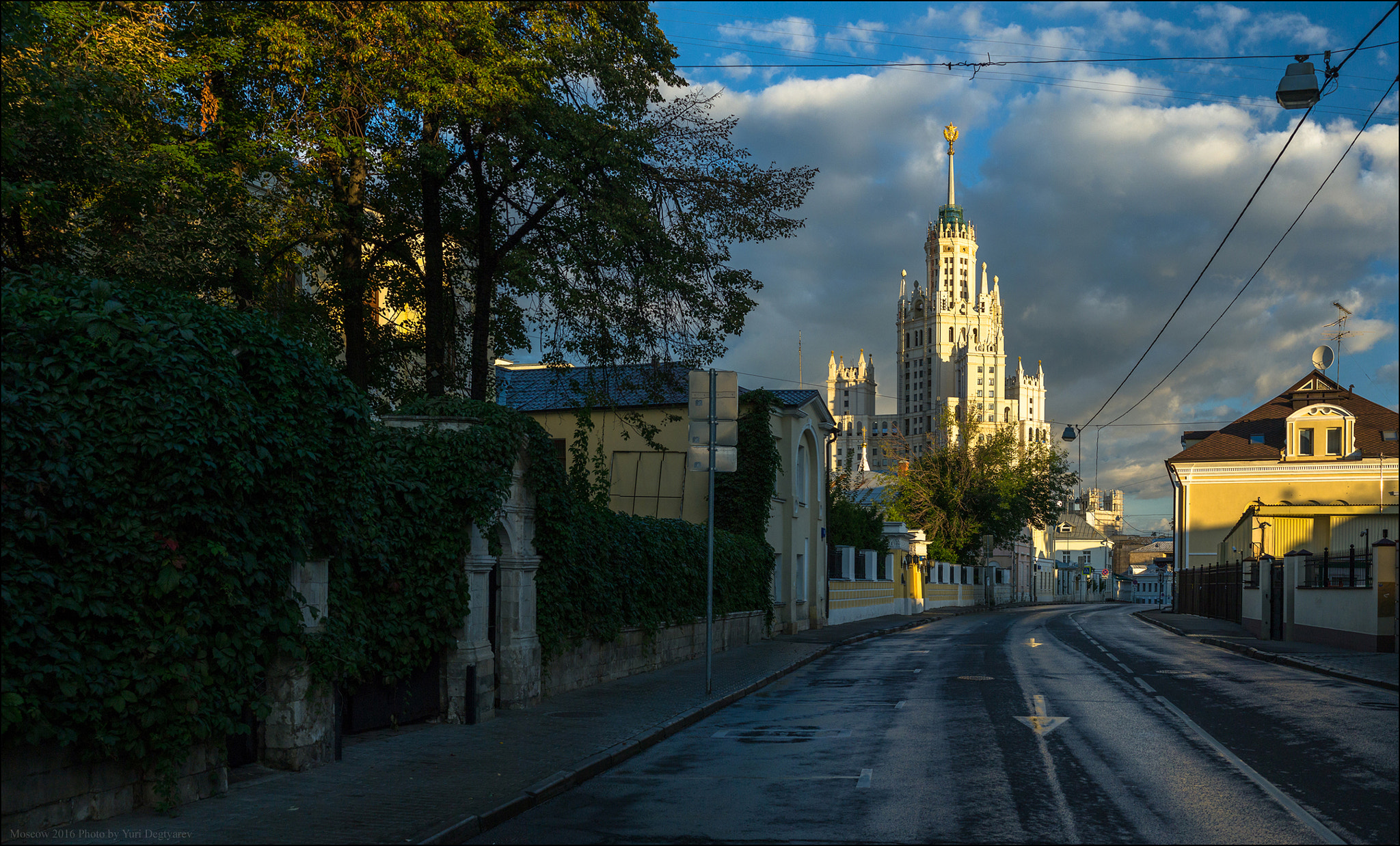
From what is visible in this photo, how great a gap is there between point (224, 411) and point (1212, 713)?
38.6ft

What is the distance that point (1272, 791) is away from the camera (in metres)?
8.55

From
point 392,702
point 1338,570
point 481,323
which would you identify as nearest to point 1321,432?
point 1338,570

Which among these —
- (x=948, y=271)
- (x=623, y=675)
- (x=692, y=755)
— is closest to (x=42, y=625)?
(x=692, y=755)

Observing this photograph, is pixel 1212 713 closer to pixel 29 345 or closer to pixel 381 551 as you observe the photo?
pixel 381 551

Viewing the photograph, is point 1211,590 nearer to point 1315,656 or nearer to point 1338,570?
point 1338,570

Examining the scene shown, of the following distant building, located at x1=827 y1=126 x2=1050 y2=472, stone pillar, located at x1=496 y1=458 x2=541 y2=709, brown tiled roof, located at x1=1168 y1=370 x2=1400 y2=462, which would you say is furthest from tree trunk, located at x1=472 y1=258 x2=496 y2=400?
distant building, located at x1=827 y1=126 x2=1050 y2=472

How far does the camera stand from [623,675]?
18375 millimetres

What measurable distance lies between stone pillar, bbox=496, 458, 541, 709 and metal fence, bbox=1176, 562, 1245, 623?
28.6 metres

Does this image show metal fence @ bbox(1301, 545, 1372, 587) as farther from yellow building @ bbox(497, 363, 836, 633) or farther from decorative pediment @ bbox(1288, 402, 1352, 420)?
decorative pediment @ bbox(1288, 402, 1352, 420)

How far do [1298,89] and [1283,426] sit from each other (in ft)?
138

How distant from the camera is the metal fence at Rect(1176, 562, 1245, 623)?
38250 millimetres

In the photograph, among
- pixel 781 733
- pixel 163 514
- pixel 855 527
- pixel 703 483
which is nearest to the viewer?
pixel 163 514

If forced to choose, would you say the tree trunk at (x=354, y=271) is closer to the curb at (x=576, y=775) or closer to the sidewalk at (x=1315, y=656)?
the curb at (x=576, y=775)

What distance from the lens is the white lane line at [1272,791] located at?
7.11 metres
